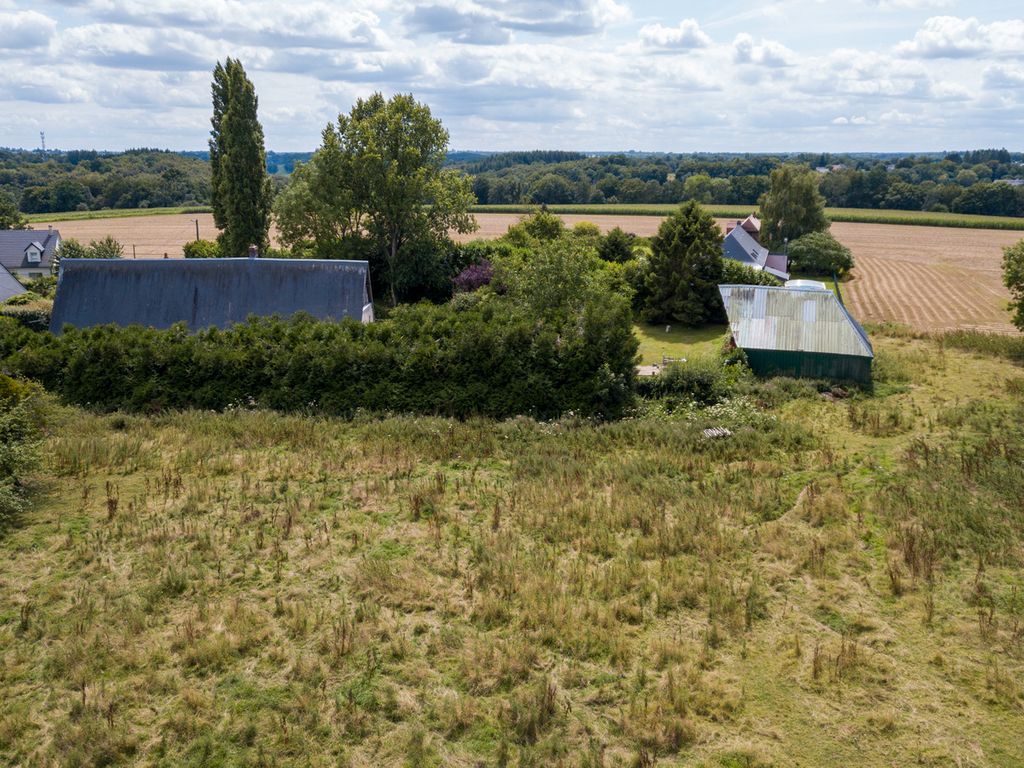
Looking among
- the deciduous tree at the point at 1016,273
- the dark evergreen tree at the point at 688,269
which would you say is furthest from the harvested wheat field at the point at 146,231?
the deciduous tree at the point at 1016,273

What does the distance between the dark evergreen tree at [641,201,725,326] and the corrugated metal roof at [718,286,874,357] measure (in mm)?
6820

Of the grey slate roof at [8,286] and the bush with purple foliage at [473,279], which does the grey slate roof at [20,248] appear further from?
the bush with purple foliage at [473,279]

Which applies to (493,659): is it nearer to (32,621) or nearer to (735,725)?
(735,725)

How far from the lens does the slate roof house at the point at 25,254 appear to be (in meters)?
50.9

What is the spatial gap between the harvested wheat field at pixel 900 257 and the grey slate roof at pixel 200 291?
853 inches

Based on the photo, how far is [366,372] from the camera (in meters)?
20.9

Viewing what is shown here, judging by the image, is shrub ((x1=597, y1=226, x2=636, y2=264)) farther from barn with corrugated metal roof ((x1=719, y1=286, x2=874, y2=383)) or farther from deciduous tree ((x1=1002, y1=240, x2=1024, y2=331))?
deciduous tree ((x1=1002, y1=240, x2=1024, y2=331))

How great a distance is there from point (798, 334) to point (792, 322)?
64 cm

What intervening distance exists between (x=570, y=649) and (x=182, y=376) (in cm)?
1537

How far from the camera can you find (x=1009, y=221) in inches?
3054

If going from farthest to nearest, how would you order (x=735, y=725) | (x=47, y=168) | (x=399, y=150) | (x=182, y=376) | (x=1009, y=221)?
(x=47, y=168) < (x=1009, y=221) < (x=399, y=150) < (x=182, y=376) < (x=735, y=725)

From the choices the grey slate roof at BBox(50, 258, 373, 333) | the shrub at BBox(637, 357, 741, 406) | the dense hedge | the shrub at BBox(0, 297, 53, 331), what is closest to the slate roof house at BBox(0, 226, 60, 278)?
the shrub at BBox(0, 297, 53, 331)

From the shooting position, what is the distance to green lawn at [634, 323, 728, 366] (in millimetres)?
29609

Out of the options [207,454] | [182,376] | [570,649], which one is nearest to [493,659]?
[570,649]
